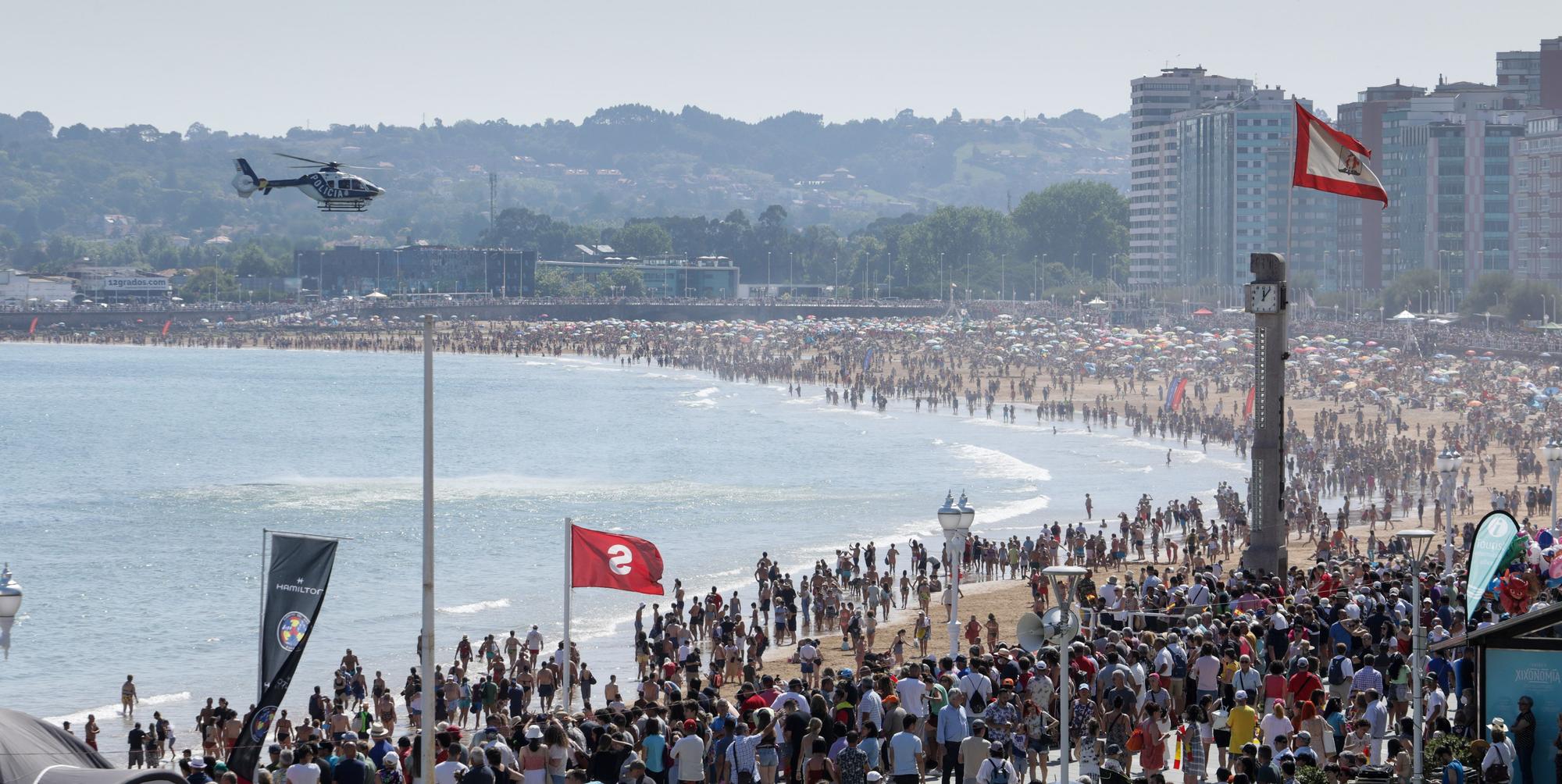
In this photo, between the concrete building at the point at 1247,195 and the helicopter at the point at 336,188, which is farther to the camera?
the concrete building at the point at 1247,195

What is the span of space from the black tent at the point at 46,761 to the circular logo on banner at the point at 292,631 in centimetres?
746

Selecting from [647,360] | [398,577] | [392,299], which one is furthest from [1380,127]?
[398,577]

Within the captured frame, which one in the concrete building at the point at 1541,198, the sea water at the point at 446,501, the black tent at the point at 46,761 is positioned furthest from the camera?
the concrete building at the point at 1541,198

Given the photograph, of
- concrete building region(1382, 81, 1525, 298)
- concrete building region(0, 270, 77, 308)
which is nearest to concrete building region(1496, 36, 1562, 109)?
concrete building region(1382, 81, 1525, 298)

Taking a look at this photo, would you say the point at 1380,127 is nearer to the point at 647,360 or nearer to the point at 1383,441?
the point at 647,360

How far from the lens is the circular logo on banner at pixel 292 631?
42.1 ft

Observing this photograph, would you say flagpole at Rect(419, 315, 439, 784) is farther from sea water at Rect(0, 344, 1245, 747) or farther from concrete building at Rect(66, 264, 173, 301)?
concrete building at Rect(66, 264, 173, 301)

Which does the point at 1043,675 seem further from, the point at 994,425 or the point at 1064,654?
the point at 994,425

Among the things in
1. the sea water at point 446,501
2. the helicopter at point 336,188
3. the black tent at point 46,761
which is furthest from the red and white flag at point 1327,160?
the black tent at point 46,761

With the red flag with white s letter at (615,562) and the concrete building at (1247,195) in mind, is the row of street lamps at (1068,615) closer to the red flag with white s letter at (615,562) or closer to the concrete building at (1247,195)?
the red flag with white s letter at (615,562)

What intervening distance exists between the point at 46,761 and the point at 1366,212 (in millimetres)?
156895

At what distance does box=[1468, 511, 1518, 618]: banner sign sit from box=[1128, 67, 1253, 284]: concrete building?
17838cm

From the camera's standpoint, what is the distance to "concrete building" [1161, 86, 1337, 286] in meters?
174

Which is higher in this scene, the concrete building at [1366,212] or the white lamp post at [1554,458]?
the concrete building at [1366,212]
